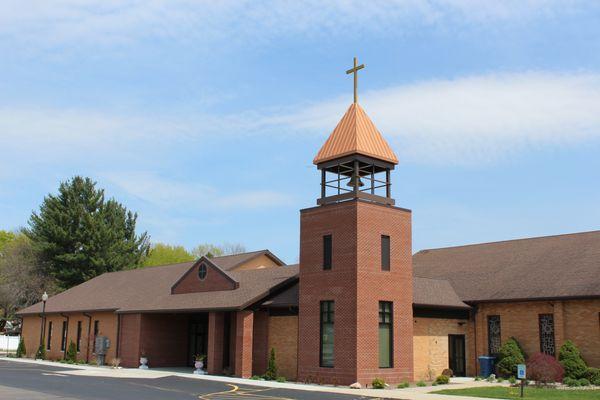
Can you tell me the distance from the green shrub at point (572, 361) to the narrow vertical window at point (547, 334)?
1.50m

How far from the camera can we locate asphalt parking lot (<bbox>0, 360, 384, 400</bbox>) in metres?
21.3

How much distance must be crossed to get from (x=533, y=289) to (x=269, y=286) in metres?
12.7

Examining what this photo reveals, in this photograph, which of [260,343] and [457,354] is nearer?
[260,343]

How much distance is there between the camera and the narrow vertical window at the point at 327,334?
28672 millimetres

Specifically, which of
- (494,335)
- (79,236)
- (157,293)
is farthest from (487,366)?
(79,236)

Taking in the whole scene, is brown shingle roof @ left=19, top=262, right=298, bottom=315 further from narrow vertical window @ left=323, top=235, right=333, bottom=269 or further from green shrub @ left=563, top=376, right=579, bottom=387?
green shrub @ left=563, top=376, right=579, bottom=387

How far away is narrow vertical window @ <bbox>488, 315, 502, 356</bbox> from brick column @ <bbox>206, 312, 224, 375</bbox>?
13518 mm

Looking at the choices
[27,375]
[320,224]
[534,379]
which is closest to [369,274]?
[320,224]

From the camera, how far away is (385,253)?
29562 mm

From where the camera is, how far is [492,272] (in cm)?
3631

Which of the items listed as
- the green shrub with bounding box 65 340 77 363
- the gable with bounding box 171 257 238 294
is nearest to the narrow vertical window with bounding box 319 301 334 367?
the gable with bounding box 171 257 238 294

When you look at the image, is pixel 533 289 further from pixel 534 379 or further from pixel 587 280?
pixel 534 379

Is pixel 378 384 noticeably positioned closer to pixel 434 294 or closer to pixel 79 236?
pixel 434 294

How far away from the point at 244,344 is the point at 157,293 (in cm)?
1163
